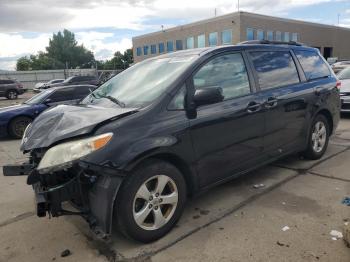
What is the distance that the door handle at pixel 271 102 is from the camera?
4.30 metres

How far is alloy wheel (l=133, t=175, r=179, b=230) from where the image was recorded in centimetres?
314

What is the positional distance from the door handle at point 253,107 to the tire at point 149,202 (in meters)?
1.26

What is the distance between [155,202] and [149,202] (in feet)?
0.22

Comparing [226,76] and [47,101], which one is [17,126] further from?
[226,76]

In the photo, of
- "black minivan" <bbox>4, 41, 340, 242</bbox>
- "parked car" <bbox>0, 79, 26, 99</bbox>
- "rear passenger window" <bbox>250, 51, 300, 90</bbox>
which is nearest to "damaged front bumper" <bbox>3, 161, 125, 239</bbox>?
"black minivan" <bbox>4, 41, 340, 242</bbox>

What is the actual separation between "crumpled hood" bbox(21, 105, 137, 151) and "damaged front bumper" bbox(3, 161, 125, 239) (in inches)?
12.4

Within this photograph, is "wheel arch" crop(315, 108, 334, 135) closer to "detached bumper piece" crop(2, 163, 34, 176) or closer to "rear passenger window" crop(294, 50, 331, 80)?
"rear passenger window" crop(294, 50, 331, 80)

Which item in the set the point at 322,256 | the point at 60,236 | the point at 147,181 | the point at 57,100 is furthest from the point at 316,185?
the point at 57,100

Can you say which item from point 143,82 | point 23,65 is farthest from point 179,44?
point 143,82

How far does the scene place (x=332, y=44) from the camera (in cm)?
6334

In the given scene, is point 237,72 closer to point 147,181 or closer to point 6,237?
point 147,181

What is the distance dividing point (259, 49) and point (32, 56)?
10559 centimetres

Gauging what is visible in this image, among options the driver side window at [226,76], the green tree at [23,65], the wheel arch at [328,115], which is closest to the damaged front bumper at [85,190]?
the driver side window at [226,76]

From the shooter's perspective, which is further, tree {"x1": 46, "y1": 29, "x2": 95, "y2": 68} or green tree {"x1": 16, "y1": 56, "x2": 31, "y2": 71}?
tree {"x1": 46, "y1": 29, "x2": 95, "y2": 68}
